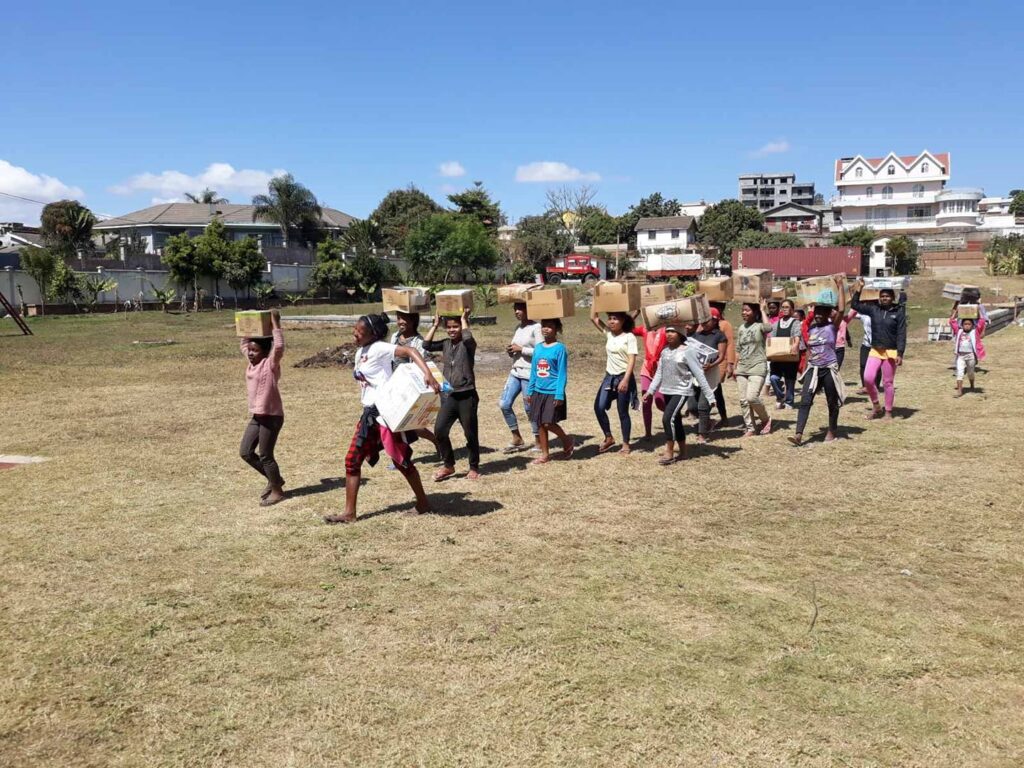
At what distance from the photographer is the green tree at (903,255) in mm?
53250

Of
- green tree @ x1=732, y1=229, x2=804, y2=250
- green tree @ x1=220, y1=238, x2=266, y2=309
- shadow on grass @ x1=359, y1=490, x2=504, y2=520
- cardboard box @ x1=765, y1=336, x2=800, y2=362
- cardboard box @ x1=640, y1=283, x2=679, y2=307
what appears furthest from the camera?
green tree @ x1=732, y1=229, x2=804, y2=250

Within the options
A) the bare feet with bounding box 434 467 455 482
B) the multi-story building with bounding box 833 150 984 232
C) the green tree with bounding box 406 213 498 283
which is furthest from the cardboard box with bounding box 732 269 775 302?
the multi-story building with bounding box 833 150 984 232

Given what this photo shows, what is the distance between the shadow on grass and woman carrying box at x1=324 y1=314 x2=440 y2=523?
Answer: 0.39 m

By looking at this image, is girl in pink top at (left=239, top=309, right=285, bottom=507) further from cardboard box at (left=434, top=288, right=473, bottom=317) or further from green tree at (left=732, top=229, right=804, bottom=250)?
green tree at (left=732, top=229, right=804, bottom=250)

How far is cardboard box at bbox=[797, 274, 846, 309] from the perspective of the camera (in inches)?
362

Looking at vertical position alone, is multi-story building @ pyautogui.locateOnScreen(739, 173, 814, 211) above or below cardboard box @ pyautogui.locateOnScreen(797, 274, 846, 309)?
above

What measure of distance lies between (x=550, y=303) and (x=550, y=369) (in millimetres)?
672

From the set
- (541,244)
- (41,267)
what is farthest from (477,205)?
(41,267)

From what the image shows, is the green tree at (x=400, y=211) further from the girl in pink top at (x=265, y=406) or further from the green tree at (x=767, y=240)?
the girl in pink top at (x=265, y=406)

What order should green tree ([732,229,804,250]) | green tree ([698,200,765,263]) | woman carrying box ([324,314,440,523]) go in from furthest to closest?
green tree ([698,200,765,263])
green tree ([732,229,804,250])
woman carrying box ([324,314,440,523])

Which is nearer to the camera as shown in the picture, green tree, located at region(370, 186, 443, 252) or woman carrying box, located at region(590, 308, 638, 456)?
woman carrying box, located at region(590, 308, 638, 456)

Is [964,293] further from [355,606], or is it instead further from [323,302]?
[323,302]

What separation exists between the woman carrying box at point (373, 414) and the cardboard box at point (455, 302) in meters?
1.68

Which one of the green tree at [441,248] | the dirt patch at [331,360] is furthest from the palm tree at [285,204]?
the dirt patch at [331,360]
